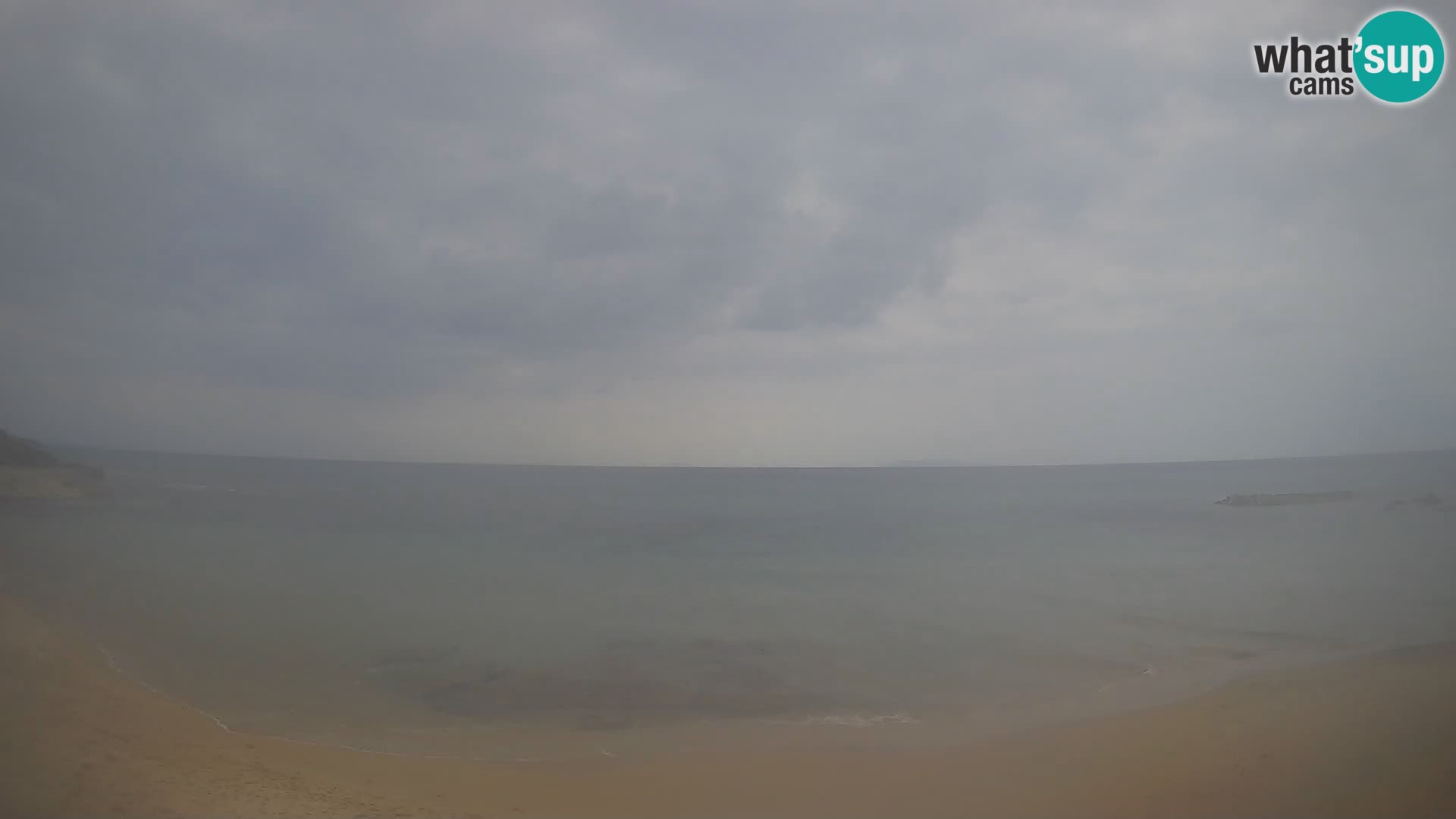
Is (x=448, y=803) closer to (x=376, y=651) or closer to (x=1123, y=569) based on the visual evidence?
(x=376, y=651)

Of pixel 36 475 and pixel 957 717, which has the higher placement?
pixel 36 475

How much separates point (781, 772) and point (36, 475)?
135ft

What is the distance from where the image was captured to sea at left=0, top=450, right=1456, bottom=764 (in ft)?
32.2

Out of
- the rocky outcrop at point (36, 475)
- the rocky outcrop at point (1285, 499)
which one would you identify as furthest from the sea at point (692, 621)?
the rocky outcrop at point (1285, 499)

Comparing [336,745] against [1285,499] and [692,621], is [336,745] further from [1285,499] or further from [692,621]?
[1285,499]

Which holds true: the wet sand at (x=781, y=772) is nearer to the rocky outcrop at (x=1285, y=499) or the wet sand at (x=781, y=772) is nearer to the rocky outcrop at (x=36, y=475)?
the rocky outcrop at (x=36, y=475)

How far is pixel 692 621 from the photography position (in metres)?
16.6

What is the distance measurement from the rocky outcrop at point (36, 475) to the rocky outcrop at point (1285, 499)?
243 ft

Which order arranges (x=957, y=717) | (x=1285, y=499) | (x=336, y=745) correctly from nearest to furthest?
1. (x=336, y=745)
2. (x=957, y=717)
3. (x=1285, y=499)

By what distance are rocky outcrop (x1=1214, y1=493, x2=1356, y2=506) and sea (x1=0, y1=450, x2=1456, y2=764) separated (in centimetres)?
1334

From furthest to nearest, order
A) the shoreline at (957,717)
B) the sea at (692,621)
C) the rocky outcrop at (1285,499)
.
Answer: the rocky outcrop at (1285,499), the sea at (692,621), the shoreline at (957,717)

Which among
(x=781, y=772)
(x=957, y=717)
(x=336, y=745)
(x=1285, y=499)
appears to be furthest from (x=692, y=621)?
(x=1285, y=499)

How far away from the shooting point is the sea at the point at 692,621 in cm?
982

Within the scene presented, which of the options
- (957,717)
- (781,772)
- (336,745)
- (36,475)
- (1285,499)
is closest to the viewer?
(781,772)
